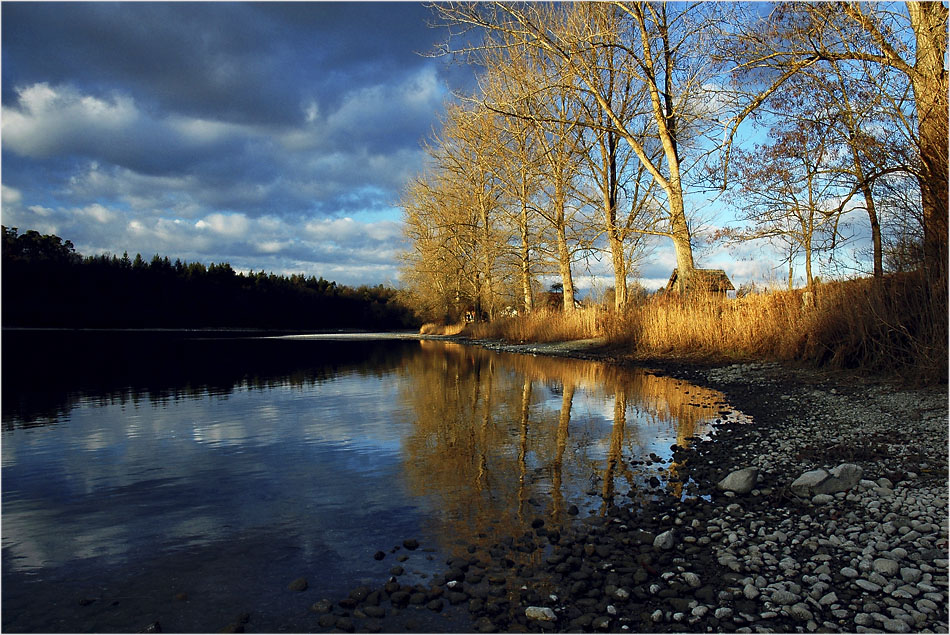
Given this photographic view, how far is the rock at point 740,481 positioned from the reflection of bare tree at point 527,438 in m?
0.65

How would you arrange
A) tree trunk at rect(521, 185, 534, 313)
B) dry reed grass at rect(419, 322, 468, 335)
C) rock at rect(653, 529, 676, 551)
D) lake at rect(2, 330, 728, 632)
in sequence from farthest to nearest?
dry reed grass at rect(419, 322, 468, 335) → tree trunk at rect(521, 185, 534, 313) → rock at rect(653, 529, 676, 551) → lake at rect(2, 330, 728, 632)

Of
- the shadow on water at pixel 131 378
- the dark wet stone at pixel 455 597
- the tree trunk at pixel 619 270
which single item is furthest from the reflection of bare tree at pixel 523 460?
the tree trunk at pixel 619 270

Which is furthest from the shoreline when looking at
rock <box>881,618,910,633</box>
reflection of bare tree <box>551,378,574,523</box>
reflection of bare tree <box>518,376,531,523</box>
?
reflection of bare tree <box>518,376,531,523</box>

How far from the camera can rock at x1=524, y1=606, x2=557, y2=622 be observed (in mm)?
2430

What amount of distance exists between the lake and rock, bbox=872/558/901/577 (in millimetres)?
1531

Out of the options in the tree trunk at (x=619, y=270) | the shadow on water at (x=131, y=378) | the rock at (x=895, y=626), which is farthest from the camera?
the tree trunk at (x=619, y=270)

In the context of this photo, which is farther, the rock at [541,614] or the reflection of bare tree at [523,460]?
the reflection of bare tree at [523,460]

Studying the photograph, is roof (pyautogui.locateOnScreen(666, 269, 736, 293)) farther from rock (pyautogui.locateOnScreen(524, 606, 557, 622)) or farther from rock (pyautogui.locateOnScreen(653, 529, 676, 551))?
rock (pyautogui.locateOnScreen(524, 606, 557, 622))

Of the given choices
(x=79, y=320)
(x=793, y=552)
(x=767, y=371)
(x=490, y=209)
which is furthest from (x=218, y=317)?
(x=793, y=552)

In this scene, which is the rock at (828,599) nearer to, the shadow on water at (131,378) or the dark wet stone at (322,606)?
the dark wet stone at (322,606)

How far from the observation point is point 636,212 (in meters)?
19.5

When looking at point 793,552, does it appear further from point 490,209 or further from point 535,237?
point 490,209

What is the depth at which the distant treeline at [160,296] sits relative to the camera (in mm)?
59188

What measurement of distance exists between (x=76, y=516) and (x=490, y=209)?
25.5 meters
